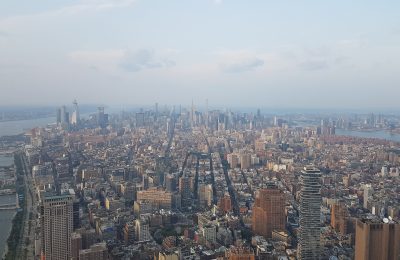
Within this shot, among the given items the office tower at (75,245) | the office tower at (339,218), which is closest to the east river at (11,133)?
the office tower at (75,245)

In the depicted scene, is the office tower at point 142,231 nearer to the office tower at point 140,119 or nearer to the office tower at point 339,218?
the office tower at point 339,218

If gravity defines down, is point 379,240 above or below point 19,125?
below

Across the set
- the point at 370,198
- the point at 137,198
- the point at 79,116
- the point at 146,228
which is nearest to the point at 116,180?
the point at 137,198

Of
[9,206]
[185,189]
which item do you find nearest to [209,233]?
[185,189]

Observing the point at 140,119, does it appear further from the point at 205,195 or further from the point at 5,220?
the point at 5,220

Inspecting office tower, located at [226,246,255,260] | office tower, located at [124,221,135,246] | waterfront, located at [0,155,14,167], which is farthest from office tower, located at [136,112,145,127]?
office tower, located at [226,246,255,260]

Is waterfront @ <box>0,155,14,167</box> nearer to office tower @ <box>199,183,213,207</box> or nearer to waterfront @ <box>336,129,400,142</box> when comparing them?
office tower @ <box>199,183,213,207</box>
